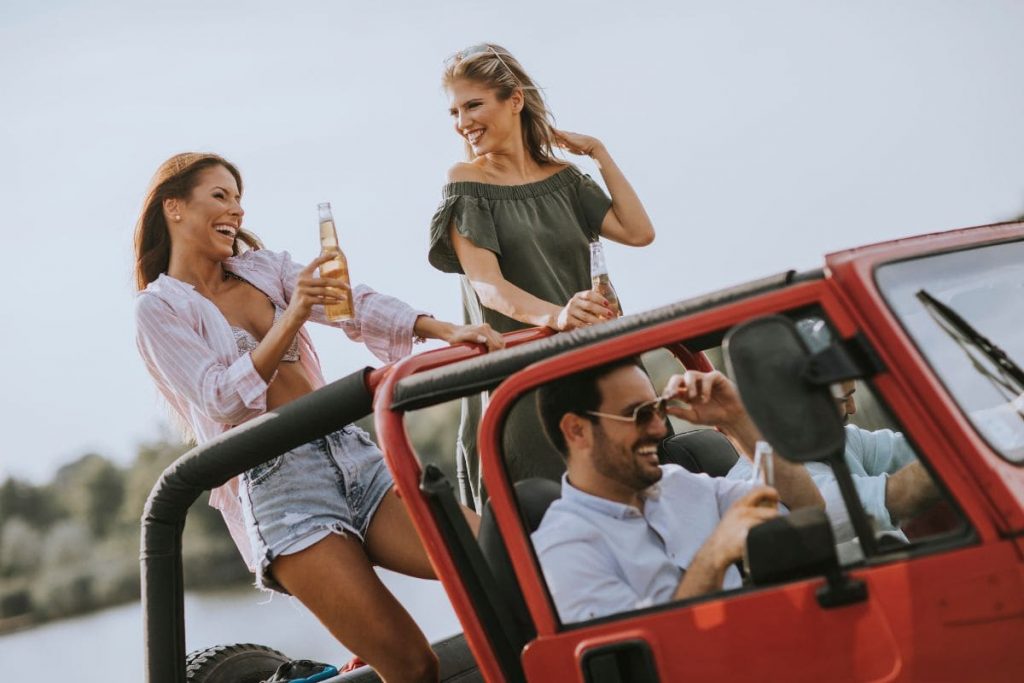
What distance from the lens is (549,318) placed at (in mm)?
3572

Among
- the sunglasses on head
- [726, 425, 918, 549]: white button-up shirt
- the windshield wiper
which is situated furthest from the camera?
the sunglasses on head

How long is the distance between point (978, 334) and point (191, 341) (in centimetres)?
201

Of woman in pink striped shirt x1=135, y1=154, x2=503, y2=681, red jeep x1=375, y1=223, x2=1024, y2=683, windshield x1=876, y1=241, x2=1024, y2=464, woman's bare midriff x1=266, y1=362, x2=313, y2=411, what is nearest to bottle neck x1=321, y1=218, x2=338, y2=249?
woman in pink striped shirt x1=135, y1=154, x2=503, y2=681

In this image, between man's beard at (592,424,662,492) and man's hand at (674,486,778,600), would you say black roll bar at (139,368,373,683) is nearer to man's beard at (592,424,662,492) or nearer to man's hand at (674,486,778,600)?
man's beard at (592,424,662,492)

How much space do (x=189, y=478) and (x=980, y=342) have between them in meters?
1.94

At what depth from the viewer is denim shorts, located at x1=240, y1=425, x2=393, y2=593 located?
125 inches

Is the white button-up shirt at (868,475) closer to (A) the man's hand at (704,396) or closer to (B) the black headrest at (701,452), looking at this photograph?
(A) the man's hand at (704,396)

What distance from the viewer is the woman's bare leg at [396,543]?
333cm

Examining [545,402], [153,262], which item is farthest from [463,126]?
[545,402]

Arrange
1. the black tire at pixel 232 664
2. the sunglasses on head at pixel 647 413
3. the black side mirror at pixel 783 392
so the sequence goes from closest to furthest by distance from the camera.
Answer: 1. the black side mirror at pixel 783 392
2. the sunglasses on head at pixel 647 413
3. the black tire at pixel 232 664

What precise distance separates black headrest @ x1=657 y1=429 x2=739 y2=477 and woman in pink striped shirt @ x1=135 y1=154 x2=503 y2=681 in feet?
1.82

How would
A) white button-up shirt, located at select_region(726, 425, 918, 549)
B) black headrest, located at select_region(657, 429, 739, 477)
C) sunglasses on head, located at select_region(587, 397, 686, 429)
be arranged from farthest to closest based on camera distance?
black headrest, located at select_region(657, 429, 739, 477) → sunglasses on head, located at select_region(587, 397, 686, 429) → white button-up shirt, located at select_region(726, 425, 918, 549)

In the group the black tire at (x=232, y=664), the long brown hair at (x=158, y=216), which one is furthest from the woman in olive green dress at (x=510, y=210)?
the black tire at (x=232, y=664)

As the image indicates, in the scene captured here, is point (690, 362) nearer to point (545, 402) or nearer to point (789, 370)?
point (545, 402)
